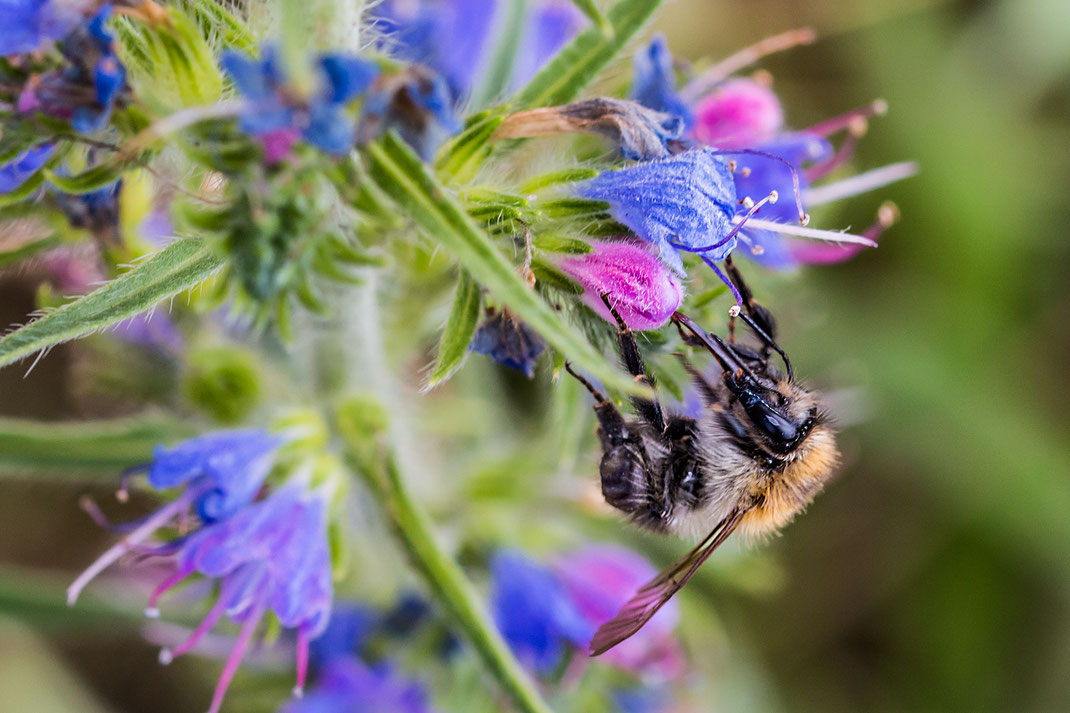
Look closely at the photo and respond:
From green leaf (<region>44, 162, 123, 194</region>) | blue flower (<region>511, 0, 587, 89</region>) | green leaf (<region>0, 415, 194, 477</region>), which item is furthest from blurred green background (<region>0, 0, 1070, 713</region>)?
green leaf (<region>44, 162, 123, 194</region>)

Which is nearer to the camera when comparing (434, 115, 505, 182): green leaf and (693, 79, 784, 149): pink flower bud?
(434, 115, 505, 182): green leaf

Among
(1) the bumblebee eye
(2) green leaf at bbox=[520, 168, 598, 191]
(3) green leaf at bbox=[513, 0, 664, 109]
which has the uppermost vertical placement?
(3) green leaf at bbox=[513, 0, 664, 109]

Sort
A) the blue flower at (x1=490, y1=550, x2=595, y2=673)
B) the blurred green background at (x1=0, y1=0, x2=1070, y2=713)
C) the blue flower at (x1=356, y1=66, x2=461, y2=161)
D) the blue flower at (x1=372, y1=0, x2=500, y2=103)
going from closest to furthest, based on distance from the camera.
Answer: the blue flower at (x1=356, y1=66, x2=461, y2=161) < the blue flower at (x1=490, y1=550, x2=595, y2=673) < the blue flower at (x1=372, y1=0, x2=500, y2=103) < the blurred green background at (x1=0, y1=0, x2=1070, y2=713)

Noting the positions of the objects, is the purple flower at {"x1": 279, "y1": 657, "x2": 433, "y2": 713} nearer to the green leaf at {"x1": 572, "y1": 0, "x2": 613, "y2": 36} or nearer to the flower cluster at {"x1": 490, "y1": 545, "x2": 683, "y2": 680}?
the flower cluster at {"x1": 490, "y1": 545, "x2": 683, "y2": 680}

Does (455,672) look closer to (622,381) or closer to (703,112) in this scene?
(703,112)

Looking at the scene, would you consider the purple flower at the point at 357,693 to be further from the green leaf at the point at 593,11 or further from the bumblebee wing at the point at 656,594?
the green leaf at the point at 593,11

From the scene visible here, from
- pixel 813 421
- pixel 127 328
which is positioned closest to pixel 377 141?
pixel 813 421

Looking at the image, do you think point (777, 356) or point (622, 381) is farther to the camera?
point (777, 356)
